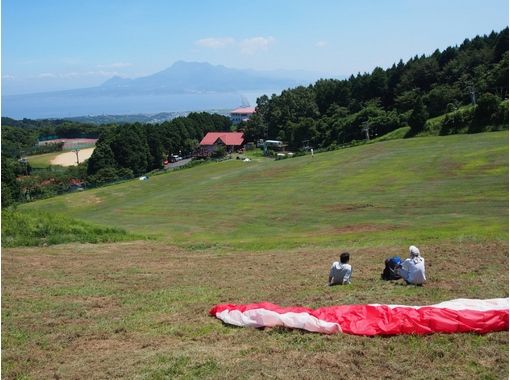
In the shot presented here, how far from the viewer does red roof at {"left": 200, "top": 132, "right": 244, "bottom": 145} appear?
118m

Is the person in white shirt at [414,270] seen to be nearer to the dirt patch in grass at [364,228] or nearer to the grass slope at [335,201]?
the grass slope at [335,201]

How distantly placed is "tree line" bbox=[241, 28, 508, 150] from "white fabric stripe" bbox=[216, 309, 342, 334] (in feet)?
174

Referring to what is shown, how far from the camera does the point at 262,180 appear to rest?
53.1 m

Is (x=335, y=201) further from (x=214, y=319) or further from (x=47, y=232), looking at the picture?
(x=214, y=319)

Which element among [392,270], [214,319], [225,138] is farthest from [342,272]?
[225,138]

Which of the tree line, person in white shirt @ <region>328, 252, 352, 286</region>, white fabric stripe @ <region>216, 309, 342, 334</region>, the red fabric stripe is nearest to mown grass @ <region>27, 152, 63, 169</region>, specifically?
the tree line

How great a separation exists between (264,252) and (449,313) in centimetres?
1365

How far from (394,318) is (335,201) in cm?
2847

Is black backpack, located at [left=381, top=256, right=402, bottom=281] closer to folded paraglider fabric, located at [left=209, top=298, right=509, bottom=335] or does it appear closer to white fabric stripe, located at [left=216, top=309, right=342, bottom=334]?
folded paraglider fabric, located at [left=209, top=298, right=509, bottom=335]

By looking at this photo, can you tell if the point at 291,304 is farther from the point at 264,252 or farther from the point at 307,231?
the point at 307,231

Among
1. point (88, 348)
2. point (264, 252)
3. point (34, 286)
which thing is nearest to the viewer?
point (88, 348)

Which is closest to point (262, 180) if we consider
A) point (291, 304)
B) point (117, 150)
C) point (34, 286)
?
point (34, 286)

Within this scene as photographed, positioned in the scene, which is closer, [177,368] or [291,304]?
[177,368]

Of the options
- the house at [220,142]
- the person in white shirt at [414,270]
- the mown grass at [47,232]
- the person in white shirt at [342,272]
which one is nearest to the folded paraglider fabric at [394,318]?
the person in white shirt at [414,270]
